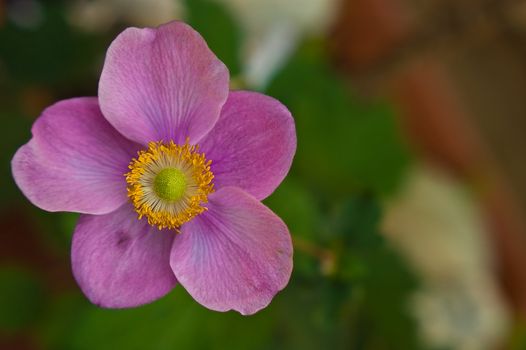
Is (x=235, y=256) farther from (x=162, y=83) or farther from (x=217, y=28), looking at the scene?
(x=217, y=28)

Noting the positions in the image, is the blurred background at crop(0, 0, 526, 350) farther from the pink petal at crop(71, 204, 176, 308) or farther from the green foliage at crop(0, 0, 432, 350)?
the pink petal at crop(71, 204, 176, 308)

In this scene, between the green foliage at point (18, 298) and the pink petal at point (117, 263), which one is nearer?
the pink petal at point (117, 263)

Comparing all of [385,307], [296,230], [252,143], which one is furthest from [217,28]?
[385,307]

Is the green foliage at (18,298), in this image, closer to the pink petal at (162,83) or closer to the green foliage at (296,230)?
the green foliage at (296,230)

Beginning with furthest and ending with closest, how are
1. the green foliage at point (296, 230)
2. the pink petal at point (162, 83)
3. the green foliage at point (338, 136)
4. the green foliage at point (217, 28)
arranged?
the green foliage at point (338, 136) < the green foliage at point (217, 28) < the green foliage at point (296, 230) < the pink petal at point (162, 83)

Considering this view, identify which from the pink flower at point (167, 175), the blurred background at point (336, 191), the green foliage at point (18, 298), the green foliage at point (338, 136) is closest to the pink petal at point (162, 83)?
the pink flower at point (167, 175)

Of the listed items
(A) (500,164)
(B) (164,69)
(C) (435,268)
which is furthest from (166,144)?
(A) (500,164)

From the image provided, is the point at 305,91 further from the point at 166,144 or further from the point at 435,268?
the point at 166,144
